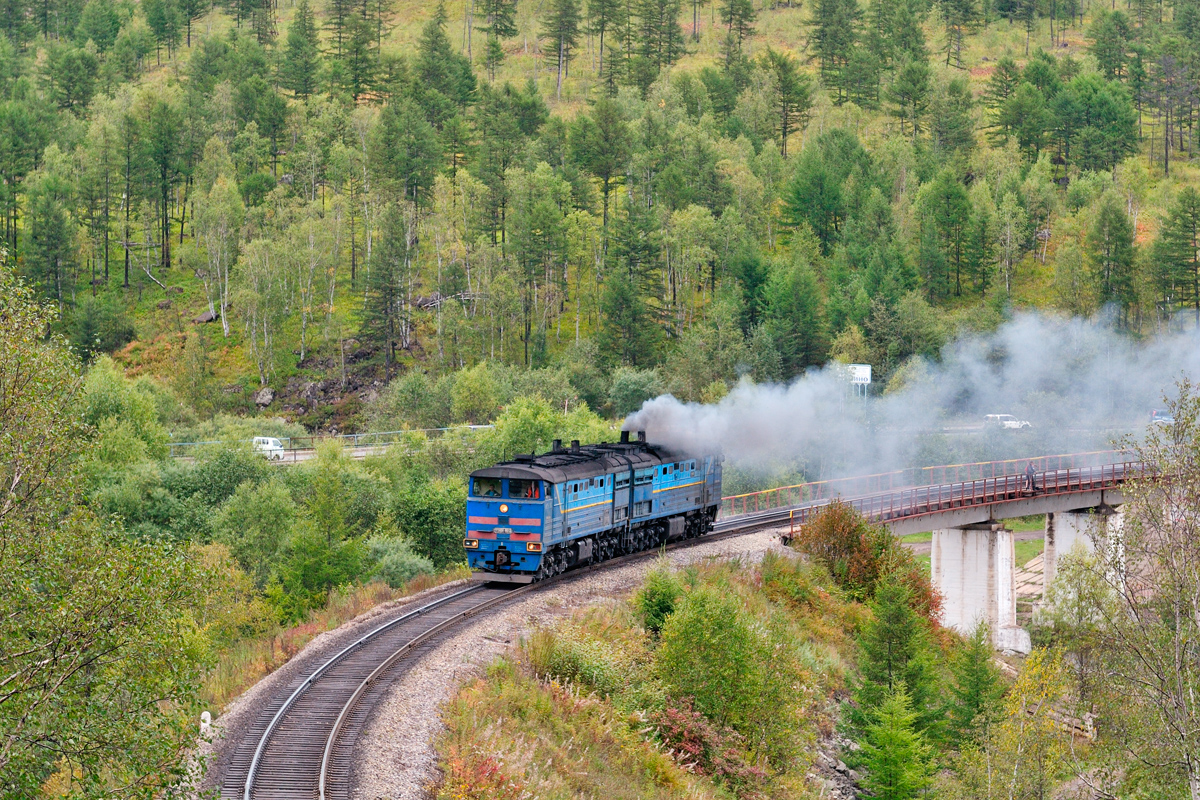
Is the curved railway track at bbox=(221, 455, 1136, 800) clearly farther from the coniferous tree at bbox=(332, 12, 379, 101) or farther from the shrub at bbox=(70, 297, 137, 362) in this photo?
the coniferous tree at bbox=(332, 12, 379, 101)

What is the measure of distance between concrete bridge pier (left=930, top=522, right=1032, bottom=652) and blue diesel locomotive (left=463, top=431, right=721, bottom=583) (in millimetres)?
21268

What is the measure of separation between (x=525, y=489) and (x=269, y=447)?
3898 centimetres

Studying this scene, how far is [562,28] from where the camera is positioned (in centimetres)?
13875

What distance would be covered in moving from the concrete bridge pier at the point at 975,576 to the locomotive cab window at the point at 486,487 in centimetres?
3074

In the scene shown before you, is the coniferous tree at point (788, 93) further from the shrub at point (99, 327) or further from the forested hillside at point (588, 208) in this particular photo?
the shrub at point (99, 327)

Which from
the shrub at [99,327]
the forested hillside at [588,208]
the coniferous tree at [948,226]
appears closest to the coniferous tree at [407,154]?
the forested hillside at [588,208]

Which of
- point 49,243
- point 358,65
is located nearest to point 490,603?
point 49,243

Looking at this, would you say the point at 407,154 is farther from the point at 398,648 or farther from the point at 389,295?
the point at 398,648

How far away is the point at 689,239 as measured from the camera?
96062mm

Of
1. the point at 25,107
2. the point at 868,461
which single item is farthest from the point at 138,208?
the point at 868,461

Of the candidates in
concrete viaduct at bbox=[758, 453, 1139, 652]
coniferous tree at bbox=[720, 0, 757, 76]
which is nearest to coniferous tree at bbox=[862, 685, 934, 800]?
concrete viaduct at bbox=[758, 453, 1139, 652]

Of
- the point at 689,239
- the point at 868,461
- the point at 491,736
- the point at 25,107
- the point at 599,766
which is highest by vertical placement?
the point at 25,107

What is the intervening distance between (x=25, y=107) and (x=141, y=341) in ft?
106

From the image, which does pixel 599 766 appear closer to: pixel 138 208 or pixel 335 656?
pixel 335 656
